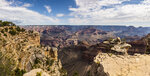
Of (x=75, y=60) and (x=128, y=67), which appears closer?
(x=128, y=67)

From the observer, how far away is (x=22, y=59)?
34.0 meters

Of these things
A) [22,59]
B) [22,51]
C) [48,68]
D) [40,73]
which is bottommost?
[48,68]

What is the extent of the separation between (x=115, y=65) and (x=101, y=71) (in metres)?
1.59

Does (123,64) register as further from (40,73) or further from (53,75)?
(53,75)

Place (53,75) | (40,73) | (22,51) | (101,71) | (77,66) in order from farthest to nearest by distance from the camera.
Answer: (77,66) < (53,75) < (22,51) < (40,73) < (101,71)

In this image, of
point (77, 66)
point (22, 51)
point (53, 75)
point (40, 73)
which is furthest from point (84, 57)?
point (40, 73)

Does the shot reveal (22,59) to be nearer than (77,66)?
Yes

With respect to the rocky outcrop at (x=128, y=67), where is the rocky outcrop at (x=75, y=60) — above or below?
below

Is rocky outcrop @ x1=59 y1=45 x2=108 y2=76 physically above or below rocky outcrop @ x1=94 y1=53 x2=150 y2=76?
below

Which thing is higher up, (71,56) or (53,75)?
(53,75)

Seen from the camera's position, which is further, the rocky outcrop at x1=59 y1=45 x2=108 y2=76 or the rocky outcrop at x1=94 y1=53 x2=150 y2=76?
the rocky outcrop at x1=59 y1=45 x2=108 y2=76

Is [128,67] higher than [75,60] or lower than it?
higher

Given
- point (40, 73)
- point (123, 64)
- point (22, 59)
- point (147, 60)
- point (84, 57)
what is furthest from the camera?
point (84, 57)

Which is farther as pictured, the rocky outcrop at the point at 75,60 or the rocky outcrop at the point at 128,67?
the rocky outcrop at the point at 75,60
